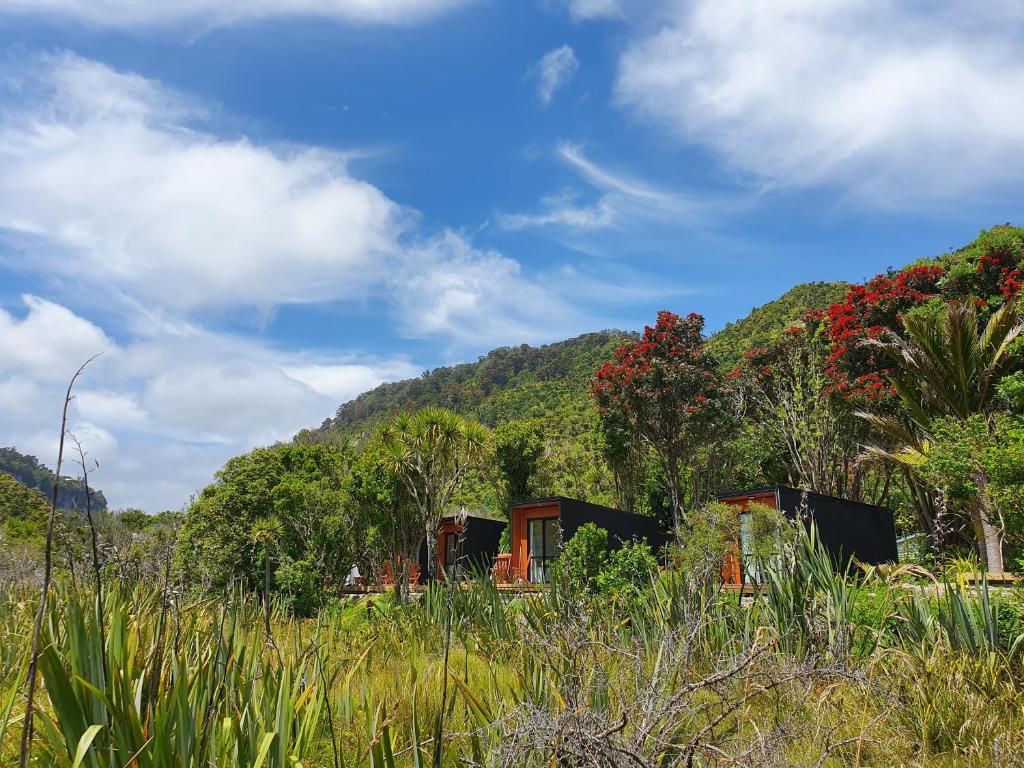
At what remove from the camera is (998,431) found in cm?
1082

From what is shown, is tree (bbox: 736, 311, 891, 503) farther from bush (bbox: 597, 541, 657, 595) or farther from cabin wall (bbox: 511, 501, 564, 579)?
bush (bbox: 597, 541, 657, 595)

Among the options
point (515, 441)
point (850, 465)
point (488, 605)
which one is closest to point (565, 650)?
point (488, 605)

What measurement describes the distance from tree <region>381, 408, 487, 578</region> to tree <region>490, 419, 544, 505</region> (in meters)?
4.02

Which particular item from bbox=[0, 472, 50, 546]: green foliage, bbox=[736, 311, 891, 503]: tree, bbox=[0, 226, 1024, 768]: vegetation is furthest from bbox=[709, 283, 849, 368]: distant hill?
bbox=[0, 472, 50, 546]: green foliage

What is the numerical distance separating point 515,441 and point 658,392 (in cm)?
635

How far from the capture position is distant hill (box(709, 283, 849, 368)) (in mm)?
36344

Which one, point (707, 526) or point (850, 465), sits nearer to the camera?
point (707, 526)

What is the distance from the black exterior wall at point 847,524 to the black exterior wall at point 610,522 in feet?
15.4

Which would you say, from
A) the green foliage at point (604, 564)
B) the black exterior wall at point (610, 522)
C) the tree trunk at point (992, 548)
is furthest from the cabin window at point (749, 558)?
the black exterior wall at point (610, 522)

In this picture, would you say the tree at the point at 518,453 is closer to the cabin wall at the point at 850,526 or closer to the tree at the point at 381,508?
the tree at the point at 381,508

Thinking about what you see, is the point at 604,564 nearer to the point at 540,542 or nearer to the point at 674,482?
the point at 540,542

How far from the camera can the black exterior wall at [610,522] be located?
19547 mm

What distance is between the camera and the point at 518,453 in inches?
1024

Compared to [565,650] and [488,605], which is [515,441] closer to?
[488,605]
